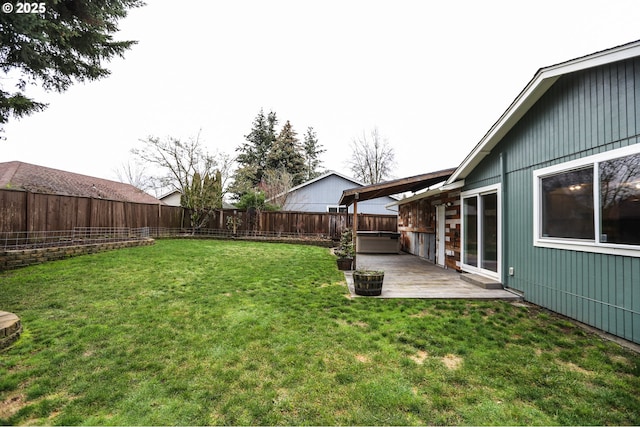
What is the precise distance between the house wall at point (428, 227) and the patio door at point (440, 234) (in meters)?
0.18

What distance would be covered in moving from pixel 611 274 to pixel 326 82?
15.4m

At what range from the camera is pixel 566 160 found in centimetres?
409

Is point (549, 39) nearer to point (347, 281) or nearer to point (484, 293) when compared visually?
point (484, 293)

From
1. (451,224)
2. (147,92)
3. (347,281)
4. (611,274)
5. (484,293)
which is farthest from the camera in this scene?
(147,92)

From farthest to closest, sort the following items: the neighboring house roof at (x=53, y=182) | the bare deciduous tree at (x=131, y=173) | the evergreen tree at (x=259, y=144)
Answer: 1. the bare deciduous tree at (x=131, y=173)
2. the evergreen tree at (x=259, y=144)
3. the neighboring house roof at (x=53, y=182)

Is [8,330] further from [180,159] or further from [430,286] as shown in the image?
[180,159]

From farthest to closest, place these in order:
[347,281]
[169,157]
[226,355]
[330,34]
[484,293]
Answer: [169,157] < [330,34] < [347,281] < [484,293] < [226,355]

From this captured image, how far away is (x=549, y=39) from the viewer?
9406 millimetres

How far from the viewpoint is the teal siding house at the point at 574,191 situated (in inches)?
129

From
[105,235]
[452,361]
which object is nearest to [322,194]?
[105,235]

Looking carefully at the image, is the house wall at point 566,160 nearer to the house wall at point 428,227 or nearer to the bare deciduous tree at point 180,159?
the house wall at point 428,227

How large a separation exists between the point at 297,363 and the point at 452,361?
5.22 feet

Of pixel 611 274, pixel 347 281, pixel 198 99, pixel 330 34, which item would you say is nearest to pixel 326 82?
pixel 330 34

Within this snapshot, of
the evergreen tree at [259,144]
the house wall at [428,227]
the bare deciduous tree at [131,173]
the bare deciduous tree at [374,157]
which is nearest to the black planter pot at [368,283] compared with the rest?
the house wall at [428,227]
